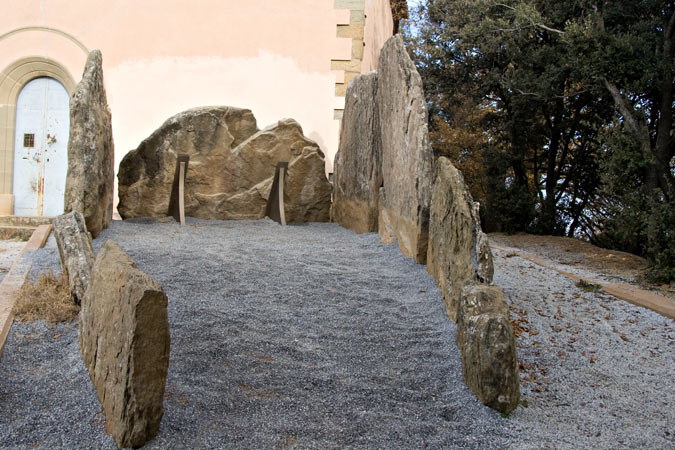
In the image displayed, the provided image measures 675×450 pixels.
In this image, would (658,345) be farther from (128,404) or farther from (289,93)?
(289,93)

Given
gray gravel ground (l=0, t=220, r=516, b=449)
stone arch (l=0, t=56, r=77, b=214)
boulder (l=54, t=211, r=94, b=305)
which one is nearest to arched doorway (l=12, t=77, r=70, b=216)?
stone arch (l=0, t=56, r=77, b=214)

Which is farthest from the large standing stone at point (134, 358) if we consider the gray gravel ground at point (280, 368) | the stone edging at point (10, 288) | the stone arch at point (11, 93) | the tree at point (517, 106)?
the stone arch at point (11, 93)

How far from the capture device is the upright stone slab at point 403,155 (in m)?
4.94

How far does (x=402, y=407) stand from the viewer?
2.83m

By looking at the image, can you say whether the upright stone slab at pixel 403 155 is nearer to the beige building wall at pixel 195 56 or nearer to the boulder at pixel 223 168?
the boulder at pixel 223 168

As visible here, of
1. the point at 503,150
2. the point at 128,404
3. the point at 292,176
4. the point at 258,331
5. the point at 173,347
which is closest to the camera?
the point at 128,404

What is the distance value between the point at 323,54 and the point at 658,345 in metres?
7.32

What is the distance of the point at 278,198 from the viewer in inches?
308

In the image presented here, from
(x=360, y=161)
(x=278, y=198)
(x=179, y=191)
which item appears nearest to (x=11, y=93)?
(x=179, y=191)

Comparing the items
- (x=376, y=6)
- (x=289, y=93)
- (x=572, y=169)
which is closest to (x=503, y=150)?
(x=572, y=169)

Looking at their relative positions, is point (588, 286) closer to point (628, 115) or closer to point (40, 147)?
point (628, 115)

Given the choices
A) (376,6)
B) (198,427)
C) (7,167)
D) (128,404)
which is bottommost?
(198,427)

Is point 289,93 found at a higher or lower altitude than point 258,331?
higher

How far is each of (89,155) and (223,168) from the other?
2.60m
